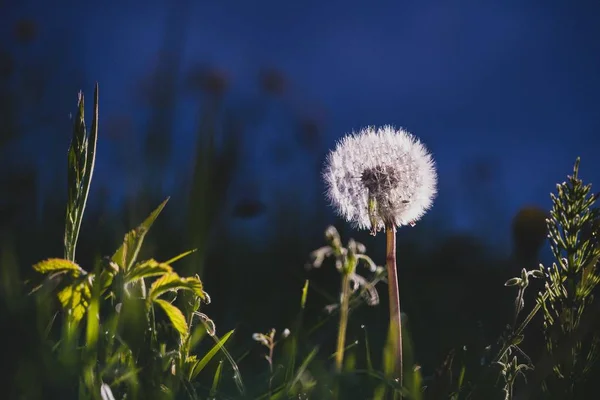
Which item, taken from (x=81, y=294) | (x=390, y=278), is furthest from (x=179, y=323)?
(x=390, y=278)

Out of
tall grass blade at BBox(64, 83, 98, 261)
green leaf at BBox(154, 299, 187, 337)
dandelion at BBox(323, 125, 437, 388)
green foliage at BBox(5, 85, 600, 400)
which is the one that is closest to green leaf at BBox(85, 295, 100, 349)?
green foliage at BBox(5, 85, 600, 400)

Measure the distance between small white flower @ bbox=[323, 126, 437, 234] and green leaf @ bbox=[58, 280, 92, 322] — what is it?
76 cm

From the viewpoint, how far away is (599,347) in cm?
141

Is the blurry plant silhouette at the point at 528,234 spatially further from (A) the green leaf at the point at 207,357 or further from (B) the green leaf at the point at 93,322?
(B) the green leaf at the point at 93,322

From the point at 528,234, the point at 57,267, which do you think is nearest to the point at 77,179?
the point at 57,267

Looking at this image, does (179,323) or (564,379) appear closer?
(179,323)

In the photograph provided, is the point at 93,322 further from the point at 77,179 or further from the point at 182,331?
the point at 77,179

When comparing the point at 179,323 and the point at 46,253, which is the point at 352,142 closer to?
the point at 179,323

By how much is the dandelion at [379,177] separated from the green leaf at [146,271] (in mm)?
678

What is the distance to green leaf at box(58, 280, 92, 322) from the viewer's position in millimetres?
1166

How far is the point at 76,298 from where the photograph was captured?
118cm

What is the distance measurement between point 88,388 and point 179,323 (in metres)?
0.20

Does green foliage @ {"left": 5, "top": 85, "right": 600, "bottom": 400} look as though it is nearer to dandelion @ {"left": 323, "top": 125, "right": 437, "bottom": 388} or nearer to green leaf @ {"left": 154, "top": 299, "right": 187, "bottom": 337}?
green leaf @ {"left": 154, "top": 299, "right": 187, "bottom": 337}

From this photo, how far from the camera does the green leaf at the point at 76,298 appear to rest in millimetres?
1166
